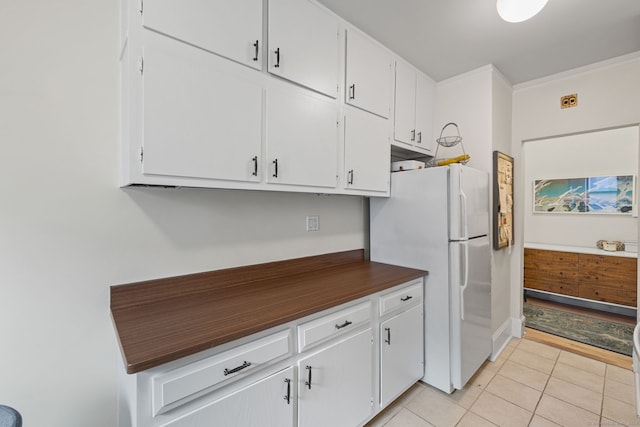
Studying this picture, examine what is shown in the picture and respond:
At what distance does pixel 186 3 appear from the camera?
48.5 inches

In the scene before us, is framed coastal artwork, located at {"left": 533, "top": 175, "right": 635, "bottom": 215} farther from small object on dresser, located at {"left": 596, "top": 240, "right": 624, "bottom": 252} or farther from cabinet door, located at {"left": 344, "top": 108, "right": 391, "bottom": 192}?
cabinet door, located at {"left": 344, "top": 108, "right": 391, "bottom": 192}

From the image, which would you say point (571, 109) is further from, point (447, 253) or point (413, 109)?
point (447, 253)

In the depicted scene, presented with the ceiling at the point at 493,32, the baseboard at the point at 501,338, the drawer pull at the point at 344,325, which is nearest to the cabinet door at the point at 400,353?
the drawer pull at the point at 344,325

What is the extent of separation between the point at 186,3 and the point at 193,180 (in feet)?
2.48

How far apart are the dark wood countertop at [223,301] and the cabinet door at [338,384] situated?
0.25m

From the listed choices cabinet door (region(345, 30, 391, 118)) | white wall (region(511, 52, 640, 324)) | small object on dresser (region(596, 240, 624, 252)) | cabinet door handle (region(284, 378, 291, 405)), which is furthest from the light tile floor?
cabinet door (region(345, 30, 391, 118))

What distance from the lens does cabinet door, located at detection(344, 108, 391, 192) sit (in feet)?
6.40

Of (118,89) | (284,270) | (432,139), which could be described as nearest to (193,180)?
(118,89)

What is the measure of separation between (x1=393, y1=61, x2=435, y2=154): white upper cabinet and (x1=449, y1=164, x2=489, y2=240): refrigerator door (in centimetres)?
58

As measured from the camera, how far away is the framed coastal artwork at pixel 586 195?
3.51m

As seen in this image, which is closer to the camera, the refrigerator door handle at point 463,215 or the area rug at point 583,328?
the refrigerator door handle at point 463,215

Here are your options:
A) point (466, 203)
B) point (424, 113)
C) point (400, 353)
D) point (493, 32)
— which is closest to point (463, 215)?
point (466, 203)

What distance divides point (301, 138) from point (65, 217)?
3.81 ft

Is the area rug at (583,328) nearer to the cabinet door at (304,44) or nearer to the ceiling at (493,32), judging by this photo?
the ceiling at (493,32)
